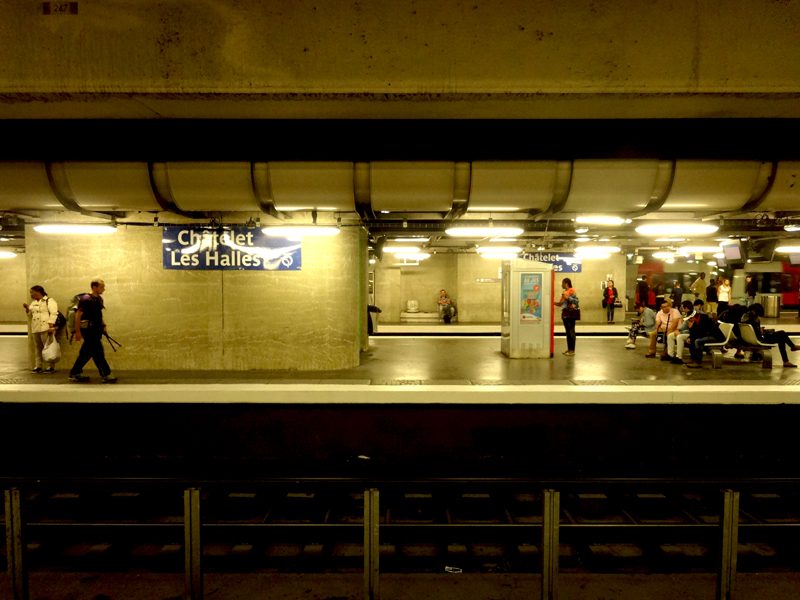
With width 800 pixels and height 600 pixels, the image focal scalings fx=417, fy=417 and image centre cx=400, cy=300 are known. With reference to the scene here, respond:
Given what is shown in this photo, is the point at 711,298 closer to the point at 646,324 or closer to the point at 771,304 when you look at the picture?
the point at 646,324

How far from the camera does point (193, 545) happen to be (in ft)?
9.81

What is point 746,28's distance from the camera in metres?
2.70

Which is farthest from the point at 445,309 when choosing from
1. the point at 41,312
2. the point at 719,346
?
the point at 41,312

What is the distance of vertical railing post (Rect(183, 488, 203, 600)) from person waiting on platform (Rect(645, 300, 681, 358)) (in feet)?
32.6

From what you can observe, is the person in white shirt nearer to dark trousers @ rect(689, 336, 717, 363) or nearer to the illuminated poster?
dark trousers @ rect(689, 336, 717, 363)

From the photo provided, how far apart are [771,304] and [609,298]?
31.6 feet

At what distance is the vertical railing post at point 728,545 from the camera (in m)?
A: 2.87

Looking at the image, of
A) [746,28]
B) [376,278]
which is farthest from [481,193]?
[376,278]

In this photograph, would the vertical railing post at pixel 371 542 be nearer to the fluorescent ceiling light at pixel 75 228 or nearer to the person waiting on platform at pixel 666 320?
the fluorescent ceiling light at pixel 75 228

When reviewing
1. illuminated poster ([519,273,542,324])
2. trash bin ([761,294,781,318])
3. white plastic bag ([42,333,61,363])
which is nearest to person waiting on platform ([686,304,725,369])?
illuminated poster ([519,273,542,324])

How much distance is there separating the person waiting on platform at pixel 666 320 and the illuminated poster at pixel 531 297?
2.77 meters

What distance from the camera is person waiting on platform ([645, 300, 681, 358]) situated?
949 cm

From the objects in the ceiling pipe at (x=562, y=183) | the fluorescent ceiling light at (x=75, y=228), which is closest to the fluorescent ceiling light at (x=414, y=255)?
the fluorescent ceiling light at (x=75, y=228)

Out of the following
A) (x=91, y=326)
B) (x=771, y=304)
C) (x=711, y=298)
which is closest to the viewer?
(x=91, y=326)
